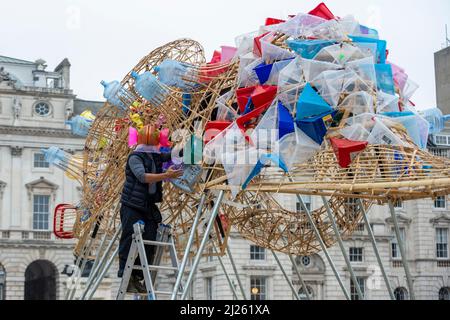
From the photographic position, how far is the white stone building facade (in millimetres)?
57844

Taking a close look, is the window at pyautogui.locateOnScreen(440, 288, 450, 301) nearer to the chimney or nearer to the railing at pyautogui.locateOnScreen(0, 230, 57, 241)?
the railing at pyautogui.locateOnScreen(0, 230, 57, 241)

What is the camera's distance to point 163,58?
607 inches

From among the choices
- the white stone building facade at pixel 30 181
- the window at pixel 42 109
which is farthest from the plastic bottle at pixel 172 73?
the window at pixel 42 109

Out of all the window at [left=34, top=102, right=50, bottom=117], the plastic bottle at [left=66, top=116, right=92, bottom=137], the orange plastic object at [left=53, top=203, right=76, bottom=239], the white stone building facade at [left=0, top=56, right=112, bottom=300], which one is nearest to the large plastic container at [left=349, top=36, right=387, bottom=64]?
the plastic bottle at [left=66, top=116, right=92, bottom=137]

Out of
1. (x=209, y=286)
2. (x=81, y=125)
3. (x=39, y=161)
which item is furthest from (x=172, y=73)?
(x=39, y=161)

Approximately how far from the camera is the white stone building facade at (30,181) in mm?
57844

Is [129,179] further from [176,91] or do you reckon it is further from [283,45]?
[283,45]

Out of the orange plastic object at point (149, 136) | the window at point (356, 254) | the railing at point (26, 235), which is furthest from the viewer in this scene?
the window at point (356, 254)

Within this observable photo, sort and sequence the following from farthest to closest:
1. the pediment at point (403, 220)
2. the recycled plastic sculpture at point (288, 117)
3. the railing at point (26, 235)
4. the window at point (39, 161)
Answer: the pediment at point (403, 220) < the window at point (39, 161) < the railing at point (26, 235) < the recycled plastic sculpture at point (288, 117)

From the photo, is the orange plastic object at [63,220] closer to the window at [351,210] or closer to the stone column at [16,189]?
the window at [351,210]

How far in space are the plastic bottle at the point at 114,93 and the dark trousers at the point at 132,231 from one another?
8.65 feet

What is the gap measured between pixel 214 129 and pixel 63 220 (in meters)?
6.68
